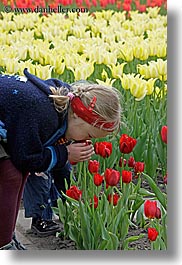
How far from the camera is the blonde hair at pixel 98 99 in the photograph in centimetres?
142

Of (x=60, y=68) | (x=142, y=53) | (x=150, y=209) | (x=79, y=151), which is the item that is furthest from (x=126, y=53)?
(x=150, y=209)

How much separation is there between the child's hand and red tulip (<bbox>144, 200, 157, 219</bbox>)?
6.9 inches

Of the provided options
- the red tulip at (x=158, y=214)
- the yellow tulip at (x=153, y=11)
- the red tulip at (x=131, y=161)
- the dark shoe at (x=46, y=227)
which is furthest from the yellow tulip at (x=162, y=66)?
the dark shoe at (x=46, y=227)

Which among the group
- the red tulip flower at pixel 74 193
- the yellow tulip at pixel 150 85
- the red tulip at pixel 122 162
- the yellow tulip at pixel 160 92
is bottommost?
the red tulip flower at pixel 74 193

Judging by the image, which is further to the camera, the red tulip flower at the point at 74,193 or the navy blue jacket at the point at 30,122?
the red tulip flower at the point at 74,193

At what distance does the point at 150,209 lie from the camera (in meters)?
1.48

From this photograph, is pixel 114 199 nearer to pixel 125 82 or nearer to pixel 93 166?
pixel 93 166

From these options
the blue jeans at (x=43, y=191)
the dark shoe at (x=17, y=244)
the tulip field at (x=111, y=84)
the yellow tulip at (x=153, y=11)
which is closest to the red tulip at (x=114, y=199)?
the tulip field at (x=111, y=84)

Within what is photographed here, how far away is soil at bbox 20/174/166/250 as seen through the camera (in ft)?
5.06

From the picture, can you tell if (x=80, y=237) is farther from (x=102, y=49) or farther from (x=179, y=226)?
(x=102, y=49)

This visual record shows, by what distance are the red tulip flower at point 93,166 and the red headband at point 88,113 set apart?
0.11 meters

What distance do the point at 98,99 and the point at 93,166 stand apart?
18 centimetres

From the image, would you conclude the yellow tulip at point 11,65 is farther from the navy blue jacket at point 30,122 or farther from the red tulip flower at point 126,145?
the red tulip flower at point 126,145

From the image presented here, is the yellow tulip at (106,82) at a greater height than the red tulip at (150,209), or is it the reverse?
the yellow tulip at (106,82)
